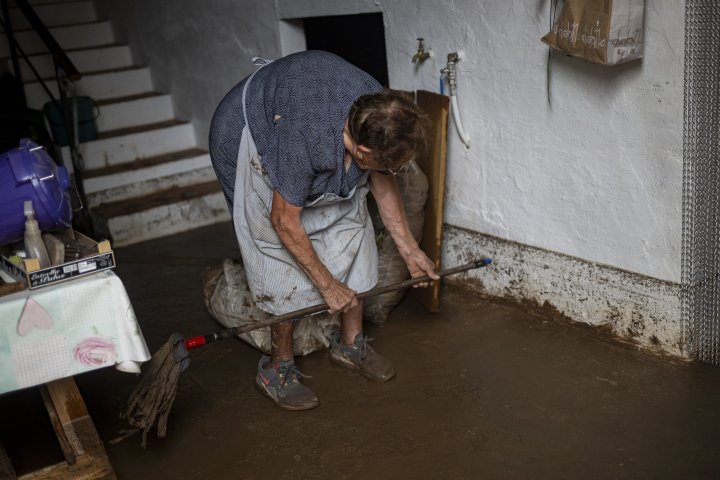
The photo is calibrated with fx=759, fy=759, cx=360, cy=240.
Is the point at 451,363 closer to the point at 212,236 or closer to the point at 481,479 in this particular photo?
the point at 481,479

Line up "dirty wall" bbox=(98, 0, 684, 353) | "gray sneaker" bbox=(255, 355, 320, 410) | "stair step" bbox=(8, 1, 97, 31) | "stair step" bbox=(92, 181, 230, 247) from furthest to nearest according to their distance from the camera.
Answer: "stair step" bbox=(8, 1, 97, 31) < "stair step" bbox=(92, 181, 230, 247) < "gray sneaker" bbox=(255, 355, 320, 410) < "dirty wall" bbox=(98, 0, 684, 353)

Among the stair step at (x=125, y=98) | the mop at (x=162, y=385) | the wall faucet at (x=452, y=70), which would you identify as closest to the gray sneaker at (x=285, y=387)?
the mop at (x=162, y=385)

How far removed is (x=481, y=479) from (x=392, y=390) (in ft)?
2.44

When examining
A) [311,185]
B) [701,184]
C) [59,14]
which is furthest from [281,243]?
[59,14]

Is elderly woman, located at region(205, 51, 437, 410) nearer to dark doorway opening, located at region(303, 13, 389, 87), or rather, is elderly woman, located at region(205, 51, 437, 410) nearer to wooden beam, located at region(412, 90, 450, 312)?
wooden beam, located at region(412, 90, 450, 312)

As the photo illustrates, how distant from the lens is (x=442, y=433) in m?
2.96

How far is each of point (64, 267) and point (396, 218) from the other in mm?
1407

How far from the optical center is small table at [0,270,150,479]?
2.44 m

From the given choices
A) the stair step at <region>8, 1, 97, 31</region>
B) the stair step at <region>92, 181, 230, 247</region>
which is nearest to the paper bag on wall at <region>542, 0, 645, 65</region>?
the stair step at <region>92, 181, 230, 247</region>

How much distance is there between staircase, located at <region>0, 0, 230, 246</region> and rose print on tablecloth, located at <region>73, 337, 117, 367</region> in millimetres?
3213

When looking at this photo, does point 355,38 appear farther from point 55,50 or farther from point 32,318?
point 32,318

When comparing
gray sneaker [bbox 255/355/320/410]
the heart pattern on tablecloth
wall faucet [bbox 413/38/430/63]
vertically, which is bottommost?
gray sneaker [bbox 255/355/320/410]

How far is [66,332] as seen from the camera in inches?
98.5

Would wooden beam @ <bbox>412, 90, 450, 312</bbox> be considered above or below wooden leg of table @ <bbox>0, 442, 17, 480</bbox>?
above
